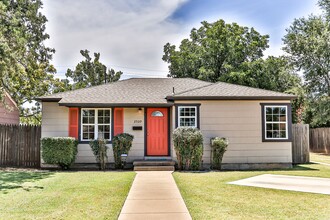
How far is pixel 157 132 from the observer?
13297mm

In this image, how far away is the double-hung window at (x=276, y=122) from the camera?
12758 mm

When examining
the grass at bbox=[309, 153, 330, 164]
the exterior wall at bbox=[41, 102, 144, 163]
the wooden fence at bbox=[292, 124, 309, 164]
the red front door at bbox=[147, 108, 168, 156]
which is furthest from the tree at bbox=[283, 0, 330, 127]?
the exterior wall at bbox=[41, 102, 144, 163]

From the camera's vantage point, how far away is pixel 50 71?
24.5 m

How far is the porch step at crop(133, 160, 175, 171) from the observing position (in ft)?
38.9

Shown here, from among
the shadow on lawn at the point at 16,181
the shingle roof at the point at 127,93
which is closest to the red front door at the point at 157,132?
the shingle roof at the point at 127,93

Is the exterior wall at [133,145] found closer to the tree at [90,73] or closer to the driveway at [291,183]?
the driveway at [291,183]

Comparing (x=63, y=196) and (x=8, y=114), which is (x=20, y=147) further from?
(x=63, y=196)

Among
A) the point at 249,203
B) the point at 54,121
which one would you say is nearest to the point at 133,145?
the point at 54,121

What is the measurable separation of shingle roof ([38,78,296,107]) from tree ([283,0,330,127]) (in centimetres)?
1418

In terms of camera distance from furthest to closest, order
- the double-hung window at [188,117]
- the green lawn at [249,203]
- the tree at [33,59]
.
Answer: the tree at [33,59] → the double-hung window at [188,117] → the green lawn at [249,203]

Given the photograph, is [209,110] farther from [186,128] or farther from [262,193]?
[262,193]

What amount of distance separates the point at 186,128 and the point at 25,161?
7085 mm

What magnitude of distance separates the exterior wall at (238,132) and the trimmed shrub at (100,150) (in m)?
4.00

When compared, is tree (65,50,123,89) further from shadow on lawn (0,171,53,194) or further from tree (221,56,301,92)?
shadow on lawn (0,171,53,194)
